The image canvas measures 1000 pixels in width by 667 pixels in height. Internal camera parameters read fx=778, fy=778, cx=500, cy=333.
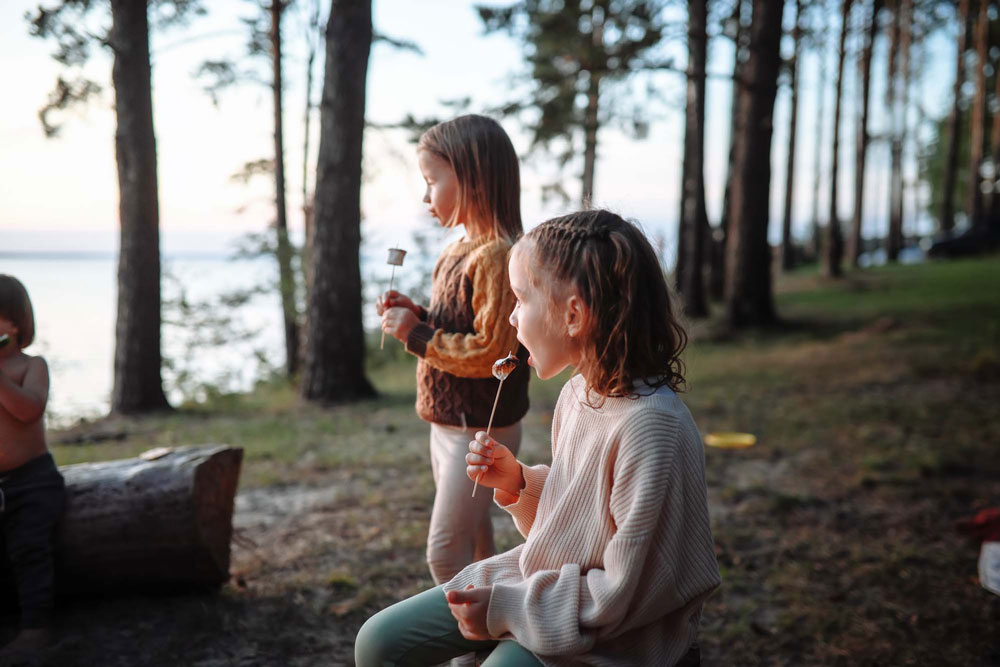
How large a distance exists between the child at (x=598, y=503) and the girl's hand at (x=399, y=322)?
88cm

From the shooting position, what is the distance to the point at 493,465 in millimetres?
1903

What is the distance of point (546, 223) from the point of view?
69.0 inches

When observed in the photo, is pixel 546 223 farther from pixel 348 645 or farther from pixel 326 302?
pixel 326 302

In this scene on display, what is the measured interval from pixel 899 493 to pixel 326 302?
534 centimetres

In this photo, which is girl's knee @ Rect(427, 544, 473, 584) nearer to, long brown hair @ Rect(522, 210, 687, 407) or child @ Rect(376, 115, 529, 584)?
child @ Rect(376, 115, 529, 584)

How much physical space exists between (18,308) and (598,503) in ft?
7.70

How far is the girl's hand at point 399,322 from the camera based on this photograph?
102 inches

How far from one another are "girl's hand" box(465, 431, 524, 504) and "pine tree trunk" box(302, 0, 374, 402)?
6064 mm

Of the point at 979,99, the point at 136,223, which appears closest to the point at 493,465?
the point at 136,223

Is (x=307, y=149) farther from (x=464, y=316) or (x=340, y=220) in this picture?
(x=464, y=316)

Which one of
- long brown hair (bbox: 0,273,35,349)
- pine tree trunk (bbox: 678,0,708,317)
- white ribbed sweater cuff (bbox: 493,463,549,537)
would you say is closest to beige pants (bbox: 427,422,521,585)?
white ribbed sweater cuff (bbox: 493,463,549,537)

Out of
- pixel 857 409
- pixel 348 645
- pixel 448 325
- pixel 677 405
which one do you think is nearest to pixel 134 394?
pixel 348 645

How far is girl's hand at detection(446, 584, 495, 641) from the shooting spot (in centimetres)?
159

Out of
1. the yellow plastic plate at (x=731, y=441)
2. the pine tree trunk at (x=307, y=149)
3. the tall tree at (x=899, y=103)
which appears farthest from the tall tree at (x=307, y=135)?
the tall tree at (x=899, y=103)
